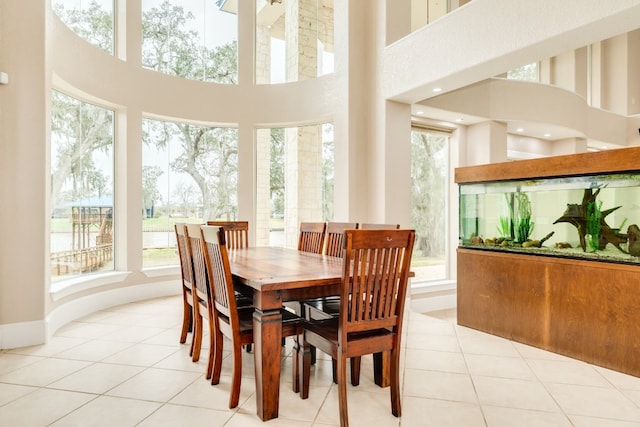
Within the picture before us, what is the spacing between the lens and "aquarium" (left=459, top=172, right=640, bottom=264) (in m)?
2.66

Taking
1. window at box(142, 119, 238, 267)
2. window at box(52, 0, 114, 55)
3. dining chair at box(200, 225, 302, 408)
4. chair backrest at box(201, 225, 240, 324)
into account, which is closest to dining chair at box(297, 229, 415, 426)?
dining chair at box(200, 225, 302, 408)

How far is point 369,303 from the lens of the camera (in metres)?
1.99

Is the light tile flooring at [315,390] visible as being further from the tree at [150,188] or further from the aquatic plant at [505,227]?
the tree at [150,188]

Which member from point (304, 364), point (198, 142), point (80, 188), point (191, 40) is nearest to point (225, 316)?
point (304, 364)

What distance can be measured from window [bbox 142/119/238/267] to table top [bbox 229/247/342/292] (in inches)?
96.1

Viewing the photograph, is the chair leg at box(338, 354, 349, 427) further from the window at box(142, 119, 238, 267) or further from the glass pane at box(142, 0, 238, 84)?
the glass pane at box(142, 0, 238, 84)

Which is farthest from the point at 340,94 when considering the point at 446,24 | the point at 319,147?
the point at 446,24

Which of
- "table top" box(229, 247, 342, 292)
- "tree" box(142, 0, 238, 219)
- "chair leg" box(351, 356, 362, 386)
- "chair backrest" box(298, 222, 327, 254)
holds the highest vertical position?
"tree" box(142, 0, 238, 219)

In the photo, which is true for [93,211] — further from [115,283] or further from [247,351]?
[247,351]

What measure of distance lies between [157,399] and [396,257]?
1.62 m

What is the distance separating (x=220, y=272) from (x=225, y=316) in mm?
336

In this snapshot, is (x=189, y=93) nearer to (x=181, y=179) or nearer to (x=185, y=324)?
(x=181, y=179)

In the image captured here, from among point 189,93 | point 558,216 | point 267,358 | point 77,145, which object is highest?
point 189,93

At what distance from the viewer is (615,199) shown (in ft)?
8.82
